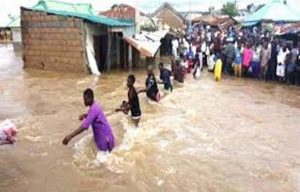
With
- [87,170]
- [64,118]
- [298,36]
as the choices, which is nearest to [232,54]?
[298,36]

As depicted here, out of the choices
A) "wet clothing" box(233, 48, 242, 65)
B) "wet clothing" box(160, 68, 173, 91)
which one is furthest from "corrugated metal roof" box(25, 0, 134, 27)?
"wet clothing" box(160, 68, 173, 91)

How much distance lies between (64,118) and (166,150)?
3.43 meters

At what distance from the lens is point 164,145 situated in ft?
28.8

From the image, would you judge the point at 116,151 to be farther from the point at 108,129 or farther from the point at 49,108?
the point at 49,108

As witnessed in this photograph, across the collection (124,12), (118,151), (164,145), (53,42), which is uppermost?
(124,12)

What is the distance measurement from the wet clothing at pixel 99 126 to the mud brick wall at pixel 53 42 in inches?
473

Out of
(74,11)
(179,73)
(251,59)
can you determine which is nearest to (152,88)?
(179,73)

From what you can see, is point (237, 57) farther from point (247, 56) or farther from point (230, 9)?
point (230, 9)

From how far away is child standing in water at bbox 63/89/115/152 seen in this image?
6.42 meters

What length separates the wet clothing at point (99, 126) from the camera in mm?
6457

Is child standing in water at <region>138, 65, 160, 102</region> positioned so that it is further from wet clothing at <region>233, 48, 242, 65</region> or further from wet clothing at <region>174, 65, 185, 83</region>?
Result: wet clothing at <region>233, 48, 242, 65</region>

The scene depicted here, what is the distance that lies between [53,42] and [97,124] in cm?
1351

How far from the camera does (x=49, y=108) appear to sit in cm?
1209

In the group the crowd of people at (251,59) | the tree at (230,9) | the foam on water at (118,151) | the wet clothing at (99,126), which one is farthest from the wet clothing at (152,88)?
the tree at (230,9)
